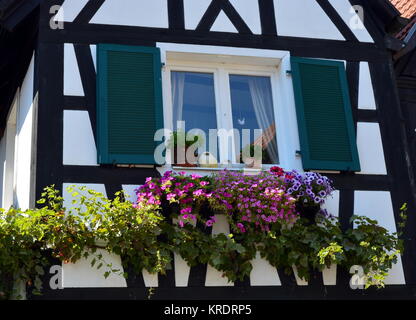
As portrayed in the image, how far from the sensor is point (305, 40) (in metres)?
9.73

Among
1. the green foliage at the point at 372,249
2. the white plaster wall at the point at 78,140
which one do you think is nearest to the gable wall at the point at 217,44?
the white plaster wall at the point at 78,140

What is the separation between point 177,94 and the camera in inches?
370

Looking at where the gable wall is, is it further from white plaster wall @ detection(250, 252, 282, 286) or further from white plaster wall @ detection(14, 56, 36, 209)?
white plaster wall @ detection(14, 56, 36, 209)

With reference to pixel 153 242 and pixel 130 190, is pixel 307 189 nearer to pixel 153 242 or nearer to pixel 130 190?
pixel 153 242

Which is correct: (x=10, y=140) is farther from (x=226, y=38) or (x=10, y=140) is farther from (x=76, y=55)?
(x=226, y=38)

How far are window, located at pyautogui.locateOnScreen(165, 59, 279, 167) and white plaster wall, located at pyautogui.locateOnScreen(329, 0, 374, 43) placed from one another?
3.60ft

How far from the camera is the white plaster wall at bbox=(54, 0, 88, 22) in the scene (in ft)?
29.8

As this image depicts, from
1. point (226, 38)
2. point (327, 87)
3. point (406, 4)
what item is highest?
point (406, 4)

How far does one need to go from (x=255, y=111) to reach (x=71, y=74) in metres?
2.07

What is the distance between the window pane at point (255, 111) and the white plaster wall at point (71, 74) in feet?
5.71

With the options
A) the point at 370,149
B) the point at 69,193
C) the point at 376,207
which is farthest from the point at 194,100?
the point at 376,207
